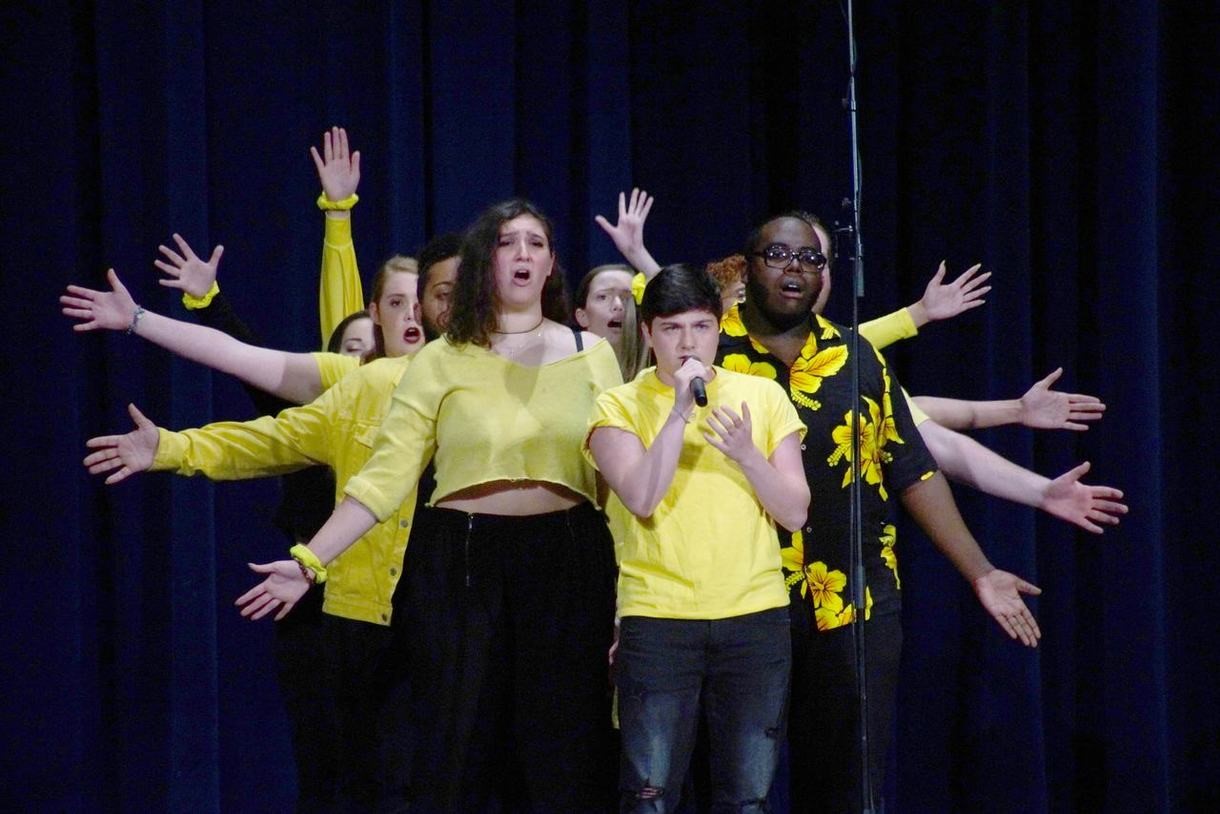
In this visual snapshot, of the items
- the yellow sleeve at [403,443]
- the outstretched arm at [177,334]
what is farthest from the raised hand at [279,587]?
the outstretched arm at [177,334]

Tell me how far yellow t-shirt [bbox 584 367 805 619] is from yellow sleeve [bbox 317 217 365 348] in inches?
43.8

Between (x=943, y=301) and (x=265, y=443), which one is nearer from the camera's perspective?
(x=265, y=443)

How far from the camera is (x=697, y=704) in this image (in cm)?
239

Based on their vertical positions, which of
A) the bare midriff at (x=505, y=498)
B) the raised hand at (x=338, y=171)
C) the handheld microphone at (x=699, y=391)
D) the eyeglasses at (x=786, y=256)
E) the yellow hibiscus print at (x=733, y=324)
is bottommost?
the bare midriff at (x=505, y=498)

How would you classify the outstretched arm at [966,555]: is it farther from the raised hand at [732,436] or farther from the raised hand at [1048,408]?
the raised hand at [732,436]

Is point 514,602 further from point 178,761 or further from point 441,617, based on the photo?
point 178,761

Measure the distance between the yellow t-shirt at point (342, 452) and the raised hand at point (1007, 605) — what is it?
3.73ft

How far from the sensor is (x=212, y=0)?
368 cm

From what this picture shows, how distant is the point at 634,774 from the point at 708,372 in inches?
26.6

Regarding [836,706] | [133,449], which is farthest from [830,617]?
[133,449]

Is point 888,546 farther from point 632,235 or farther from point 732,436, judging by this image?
point 632,235

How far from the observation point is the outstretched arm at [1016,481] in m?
2.82

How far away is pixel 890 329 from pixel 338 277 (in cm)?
128

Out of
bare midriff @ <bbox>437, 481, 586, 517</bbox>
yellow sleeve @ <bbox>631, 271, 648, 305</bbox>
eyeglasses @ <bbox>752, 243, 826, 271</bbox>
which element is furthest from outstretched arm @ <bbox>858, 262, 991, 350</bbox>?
bare midriff @ <bbox>437, 481, 586, 517</bbox>
